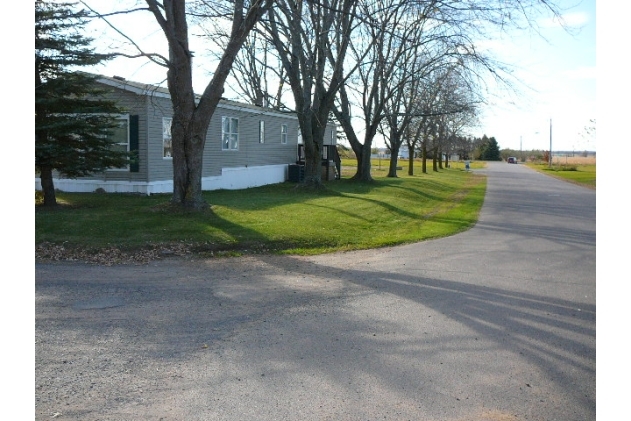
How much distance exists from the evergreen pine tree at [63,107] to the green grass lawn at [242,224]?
3.70 ft

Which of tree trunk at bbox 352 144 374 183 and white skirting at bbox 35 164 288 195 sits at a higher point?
tree trunk at bbox 352 144 374 183

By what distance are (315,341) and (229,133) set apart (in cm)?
1920

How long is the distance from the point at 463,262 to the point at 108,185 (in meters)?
12.6

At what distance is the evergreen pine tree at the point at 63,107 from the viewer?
1391cm

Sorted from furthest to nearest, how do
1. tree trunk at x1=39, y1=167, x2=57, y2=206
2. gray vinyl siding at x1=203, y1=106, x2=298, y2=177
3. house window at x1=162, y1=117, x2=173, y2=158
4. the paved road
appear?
1. gray vinyl siding at x1=203, y1=106, x2=298, y2=177
2. house window at x1=162, y1=117, x2=173, y2=158
3. tree trunk at x1=39, y1=167, x2=57, y2=206
4. the paved road

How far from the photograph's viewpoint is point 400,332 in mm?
6098

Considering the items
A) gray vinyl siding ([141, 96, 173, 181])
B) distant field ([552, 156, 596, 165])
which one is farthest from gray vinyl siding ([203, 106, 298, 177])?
distant field ([552, 156, 596, 165])

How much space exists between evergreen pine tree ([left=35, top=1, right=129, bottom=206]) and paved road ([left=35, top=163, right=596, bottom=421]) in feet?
20.0

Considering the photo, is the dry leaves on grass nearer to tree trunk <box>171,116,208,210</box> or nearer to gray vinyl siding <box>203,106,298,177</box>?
tree trunk <box>171,116,208,210</box>

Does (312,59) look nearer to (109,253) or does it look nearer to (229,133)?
(229,133)

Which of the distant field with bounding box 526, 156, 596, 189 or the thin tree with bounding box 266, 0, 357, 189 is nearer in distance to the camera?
the thin tree with bounding box 266, 0, 357, 189

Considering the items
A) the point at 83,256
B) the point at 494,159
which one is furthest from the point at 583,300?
the point at 494,159

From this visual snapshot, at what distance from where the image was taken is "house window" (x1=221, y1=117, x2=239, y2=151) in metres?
23.6

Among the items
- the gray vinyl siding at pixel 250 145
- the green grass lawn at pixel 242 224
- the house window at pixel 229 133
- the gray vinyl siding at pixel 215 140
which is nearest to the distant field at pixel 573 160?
the gray vinyl siding at pixel 250 145
